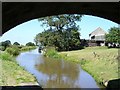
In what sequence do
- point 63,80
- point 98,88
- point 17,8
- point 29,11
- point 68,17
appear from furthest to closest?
1. point 68,17
2. point 63,80
3. point 98,88
4. point 29,11
5. point 17,8

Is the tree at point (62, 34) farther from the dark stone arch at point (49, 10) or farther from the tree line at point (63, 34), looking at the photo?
the dark stone arch at point (49, 10)

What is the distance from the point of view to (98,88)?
16031mm

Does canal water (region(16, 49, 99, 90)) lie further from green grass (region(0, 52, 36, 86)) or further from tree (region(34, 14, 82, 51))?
tree (region(34, 14, 82, 51))

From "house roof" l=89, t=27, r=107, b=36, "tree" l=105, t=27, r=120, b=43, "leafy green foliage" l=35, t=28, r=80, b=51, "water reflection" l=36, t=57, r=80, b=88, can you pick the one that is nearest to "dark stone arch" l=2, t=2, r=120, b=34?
"water reflection" l=36, t=57, r=80, b=88

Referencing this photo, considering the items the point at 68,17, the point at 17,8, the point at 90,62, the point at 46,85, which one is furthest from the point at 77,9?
the point at 68,17

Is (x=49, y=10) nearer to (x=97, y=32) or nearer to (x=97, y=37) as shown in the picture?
(x=97, y=37)

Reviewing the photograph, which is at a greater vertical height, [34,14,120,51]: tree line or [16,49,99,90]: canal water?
[34,14,120,51]: tree line

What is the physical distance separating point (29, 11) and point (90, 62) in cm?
1928

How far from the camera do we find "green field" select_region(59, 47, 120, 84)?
1844 cm

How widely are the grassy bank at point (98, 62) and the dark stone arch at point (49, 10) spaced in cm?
1032

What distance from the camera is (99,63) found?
957 inches

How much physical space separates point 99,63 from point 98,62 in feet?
1.15

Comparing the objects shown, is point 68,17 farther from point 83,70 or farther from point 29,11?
point 29,11

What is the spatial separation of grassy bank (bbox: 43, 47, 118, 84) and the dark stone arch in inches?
406
